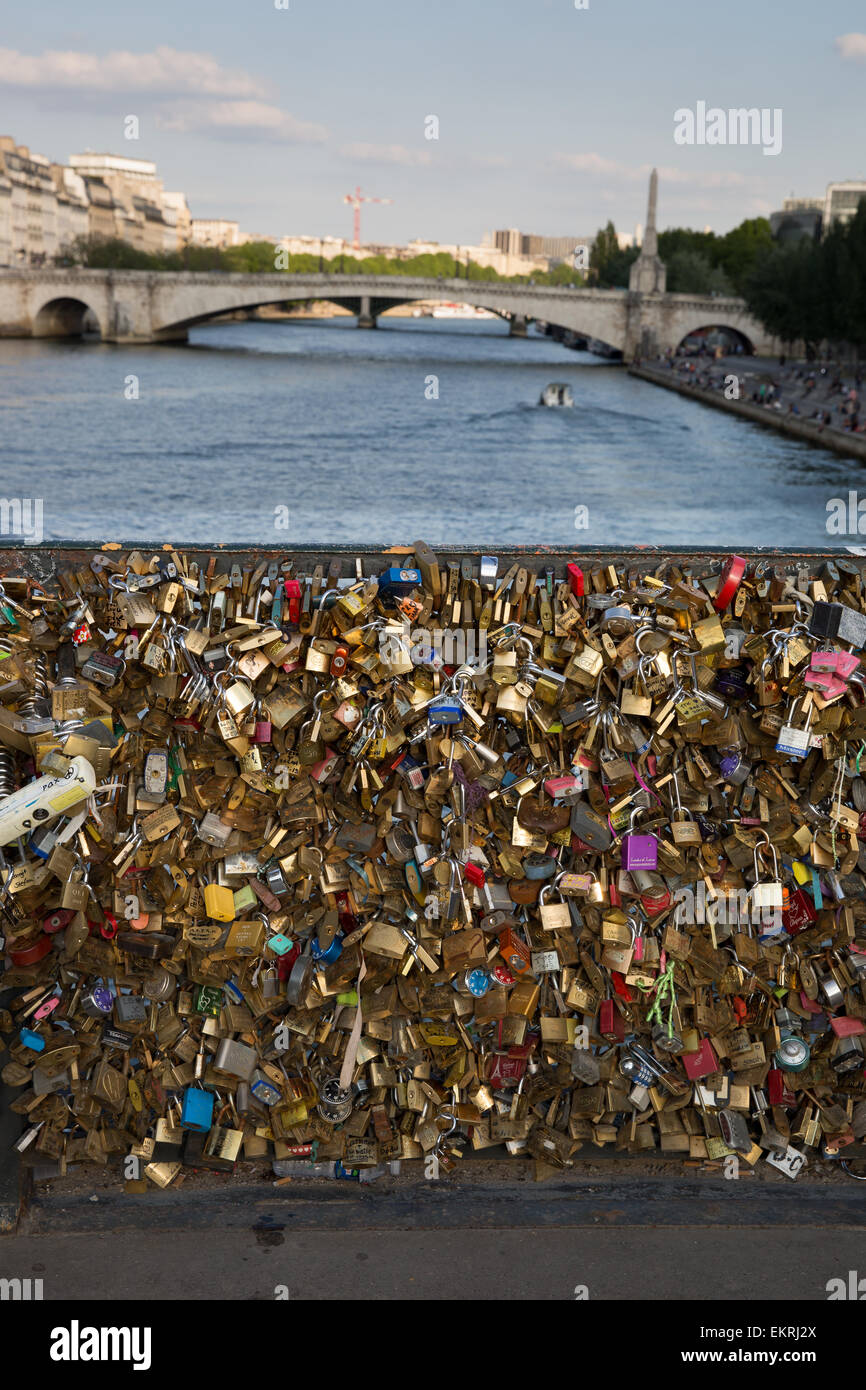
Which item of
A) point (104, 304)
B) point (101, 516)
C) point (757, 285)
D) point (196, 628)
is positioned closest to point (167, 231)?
point (104, 304)

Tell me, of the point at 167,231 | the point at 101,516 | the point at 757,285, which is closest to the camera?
the point at 101,516

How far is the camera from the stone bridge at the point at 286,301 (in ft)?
206

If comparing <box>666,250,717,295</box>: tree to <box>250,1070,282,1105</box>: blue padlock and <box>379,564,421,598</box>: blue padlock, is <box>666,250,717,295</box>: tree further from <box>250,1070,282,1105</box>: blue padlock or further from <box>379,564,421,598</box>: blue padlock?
<box>250,1070,282,1105</box>: blue padlock

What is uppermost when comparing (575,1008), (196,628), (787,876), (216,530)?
(216,530)

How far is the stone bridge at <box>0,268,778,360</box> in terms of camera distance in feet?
206

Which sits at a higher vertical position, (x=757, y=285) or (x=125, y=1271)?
(x=757, y=285)

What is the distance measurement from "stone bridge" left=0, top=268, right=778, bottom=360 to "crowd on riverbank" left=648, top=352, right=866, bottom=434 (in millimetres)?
4850

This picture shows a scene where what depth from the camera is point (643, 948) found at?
160 inches

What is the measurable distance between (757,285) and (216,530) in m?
43.0

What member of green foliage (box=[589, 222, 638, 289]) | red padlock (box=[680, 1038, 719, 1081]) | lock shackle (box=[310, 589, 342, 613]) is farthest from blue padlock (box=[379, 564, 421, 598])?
green foliage (box=[589, 222, 638, 289])

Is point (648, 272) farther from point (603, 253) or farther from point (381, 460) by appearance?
point (381, 460)

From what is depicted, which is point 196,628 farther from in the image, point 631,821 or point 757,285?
point 757,285

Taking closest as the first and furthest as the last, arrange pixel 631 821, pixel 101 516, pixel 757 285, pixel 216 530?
pixel 631 821 < pixel 216 530 < pixel 101 516 < pixel 757 285

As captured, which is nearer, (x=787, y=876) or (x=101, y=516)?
(x=787, y=876)
